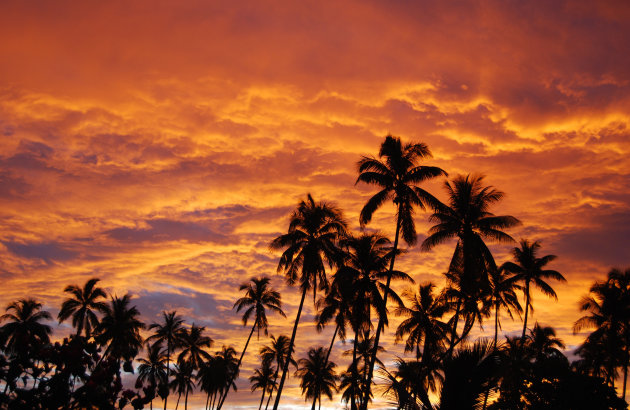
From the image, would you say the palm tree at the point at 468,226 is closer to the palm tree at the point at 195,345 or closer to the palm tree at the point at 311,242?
the palm tree at the point at 311,242

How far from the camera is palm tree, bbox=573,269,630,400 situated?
3969 centimetres

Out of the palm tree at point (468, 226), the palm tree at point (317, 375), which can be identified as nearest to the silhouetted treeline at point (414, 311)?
the palm tree at point (468, 226)

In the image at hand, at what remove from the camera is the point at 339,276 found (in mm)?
33469

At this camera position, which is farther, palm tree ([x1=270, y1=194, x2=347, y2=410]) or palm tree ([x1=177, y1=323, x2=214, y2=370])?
palm tree ([x1=177, y1=323, x2=214, y2=370])

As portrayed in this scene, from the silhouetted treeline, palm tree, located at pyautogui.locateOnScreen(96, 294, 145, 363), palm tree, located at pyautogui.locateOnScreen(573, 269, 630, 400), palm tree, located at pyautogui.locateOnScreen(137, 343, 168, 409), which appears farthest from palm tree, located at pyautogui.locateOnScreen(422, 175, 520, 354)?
palm tree, located at pyautogui.locateOnScreen(137, 343, 168, 409)

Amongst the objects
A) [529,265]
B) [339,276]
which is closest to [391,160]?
[339,276]

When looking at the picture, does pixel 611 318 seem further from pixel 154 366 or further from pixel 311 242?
pixel 154 366

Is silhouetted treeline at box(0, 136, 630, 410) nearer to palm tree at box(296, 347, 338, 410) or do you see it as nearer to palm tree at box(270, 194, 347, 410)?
palm tree at box(270, 194, 347, 410)

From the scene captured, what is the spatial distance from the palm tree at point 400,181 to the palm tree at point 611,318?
22599 millimetres

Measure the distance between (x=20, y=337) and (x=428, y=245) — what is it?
25.2m

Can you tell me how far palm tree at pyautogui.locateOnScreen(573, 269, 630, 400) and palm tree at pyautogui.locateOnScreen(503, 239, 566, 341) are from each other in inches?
143

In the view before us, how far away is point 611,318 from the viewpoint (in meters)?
40.3

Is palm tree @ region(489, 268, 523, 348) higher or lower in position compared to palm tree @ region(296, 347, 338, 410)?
higher

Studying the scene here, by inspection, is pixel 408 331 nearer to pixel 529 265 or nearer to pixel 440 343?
pixel 440 343
